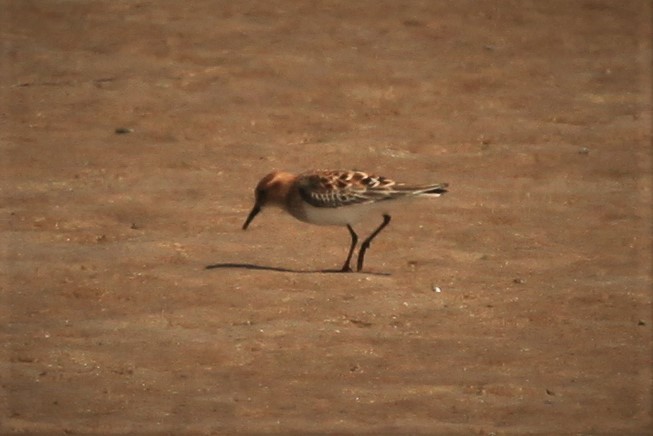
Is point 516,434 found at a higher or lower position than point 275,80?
higher

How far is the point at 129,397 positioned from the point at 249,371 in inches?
29.9

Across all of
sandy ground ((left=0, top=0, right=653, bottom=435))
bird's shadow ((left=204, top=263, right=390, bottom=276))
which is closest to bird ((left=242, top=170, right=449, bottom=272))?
bird's shadow ((left=204, top=263, right=390, bottom=276))

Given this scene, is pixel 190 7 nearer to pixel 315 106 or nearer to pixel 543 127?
pixel 315 106

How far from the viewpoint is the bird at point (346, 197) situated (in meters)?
12.6

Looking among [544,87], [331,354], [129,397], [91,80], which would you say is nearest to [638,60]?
[544,87]

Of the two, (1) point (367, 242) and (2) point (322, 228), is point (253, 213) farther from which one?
(1) point (367, 242)

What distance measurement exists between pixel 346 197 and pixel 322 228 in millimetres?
1151

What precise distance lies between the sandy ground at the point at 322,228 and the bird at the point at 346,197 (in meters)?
0.29

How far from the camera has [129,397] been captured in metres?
10.1

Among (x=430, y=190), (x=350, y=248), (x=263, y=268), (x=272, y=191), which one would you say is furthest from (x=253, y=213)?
(x=430, y=190)

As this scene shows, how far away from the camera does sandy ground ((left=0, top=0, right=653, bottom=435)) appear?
Answer: 10242 millimetres

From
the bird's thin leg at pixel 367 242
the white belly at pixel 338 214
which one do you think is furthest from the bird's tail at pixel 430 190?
the bird's thin leg at pixel 367 242

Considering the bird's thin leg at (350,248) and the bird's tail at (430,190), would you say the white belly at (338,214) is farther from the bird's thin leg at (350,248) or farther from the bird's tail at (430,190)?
the bird's tail at (430,190)

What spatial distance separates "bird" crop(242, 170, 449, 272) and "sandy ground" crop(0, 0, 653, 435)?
0.29 meters
